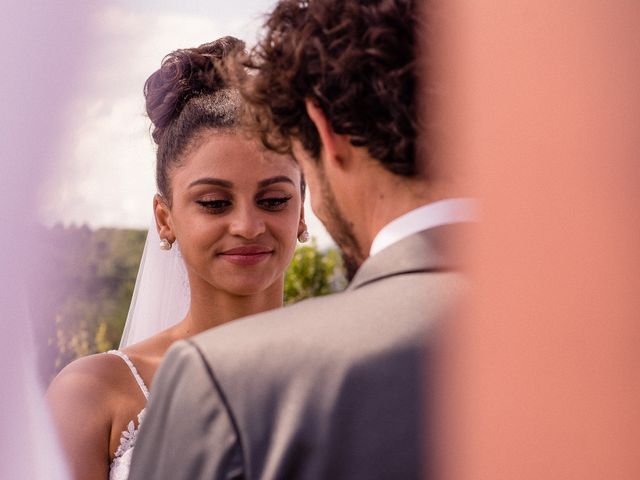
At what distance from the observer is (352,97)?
5.08ft

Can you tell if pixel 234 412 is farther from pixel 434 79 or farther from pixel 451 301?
pixel 434 79

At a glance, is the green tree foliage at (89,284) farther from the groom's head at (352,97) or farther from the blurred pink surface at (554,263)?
the blurred pink surface at (554,263)

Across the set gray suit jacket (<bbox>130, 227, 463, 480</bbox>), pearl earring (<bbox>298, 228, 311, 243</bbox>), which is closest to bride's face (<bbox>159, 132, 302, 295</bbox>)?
pearl earring (<bbox>298, 228, 311, 243</bbox>)

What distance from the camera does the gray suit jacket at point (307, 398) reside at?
1.30 m

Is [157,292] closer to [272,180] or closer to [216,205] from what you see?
[216,205]

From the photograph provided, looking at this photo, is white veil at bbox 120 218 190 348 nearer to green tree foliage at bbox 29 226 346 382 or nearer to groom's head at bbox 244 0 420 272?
green tree foliage at bbox 29 226 346 382

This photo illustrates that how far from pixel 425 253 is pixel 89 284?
3912mm

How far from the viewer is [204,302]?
330 cm

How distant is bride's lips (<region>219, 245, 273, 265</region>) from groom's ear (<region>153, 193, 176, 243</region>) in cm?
31

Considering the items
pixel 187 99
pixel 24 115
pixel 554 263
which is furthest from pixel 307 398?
pixel 187 99

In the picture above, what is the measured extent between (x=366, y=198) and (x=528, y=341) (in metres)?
0.39

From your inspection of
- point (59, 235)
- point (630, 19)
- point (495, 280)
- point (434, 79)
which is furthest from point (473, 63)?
point (59, 235)

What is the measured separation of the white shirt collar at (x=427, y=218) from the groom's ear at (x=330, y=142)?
162 mm

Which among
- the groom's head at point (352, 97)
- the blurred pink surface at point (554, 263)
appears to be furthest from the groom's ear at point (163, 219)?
the blurred pink surface at point (554, 263)
